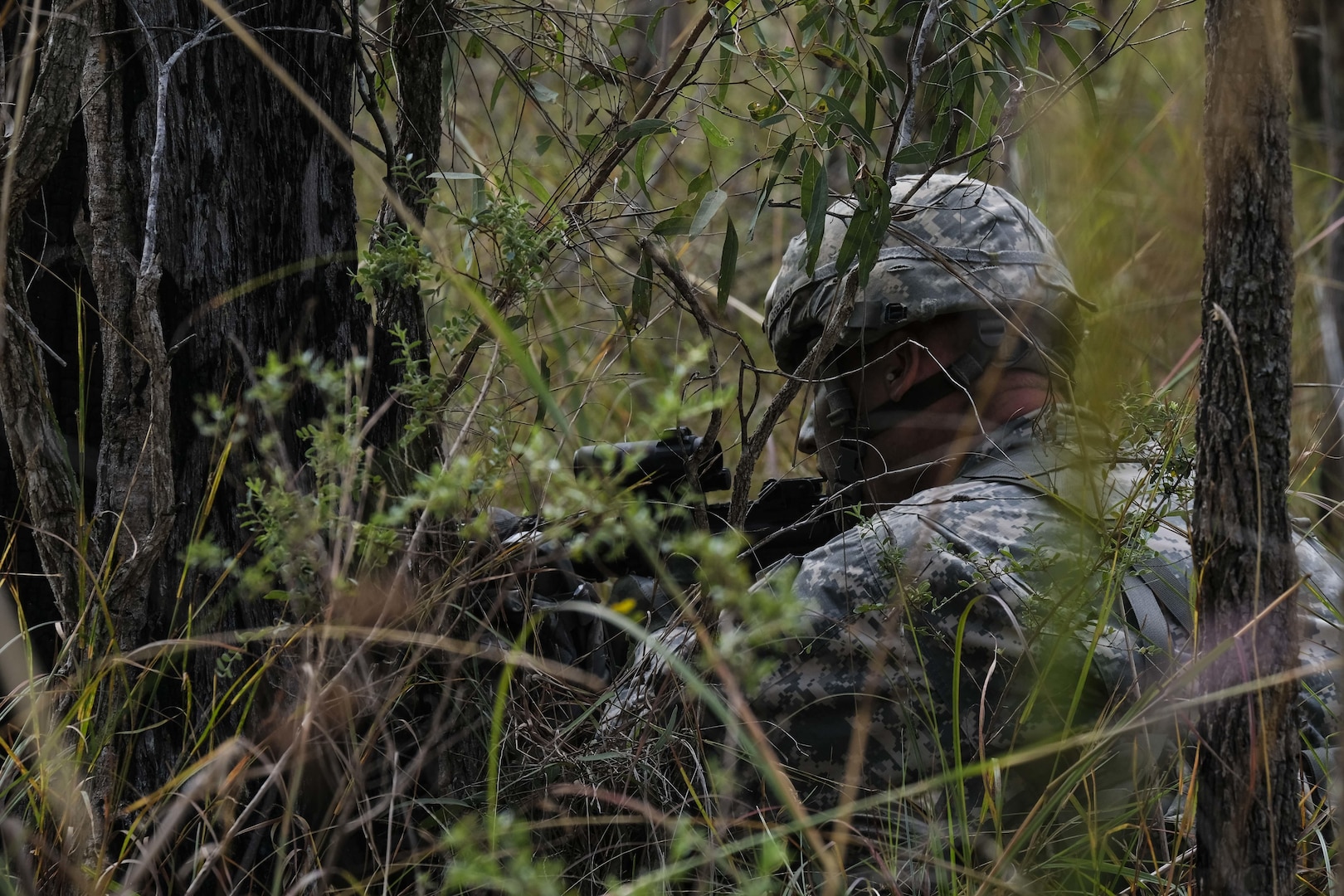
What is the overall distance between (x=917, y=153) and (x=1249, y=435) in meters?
0.74

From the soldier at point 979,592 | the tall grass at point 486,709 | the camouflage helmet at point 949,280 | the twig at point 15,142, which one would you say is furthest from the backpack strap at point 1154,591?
the twig at point 15,142

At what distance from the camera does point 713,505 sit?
2154 millimetres

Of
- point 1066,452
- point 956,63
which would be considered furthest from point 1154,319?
point 956,63

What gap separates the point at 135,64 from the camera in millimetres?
1601

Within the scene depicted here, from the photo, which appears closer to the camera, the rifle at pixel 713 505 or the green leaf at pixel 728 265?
the green leaf at pixel 728 265

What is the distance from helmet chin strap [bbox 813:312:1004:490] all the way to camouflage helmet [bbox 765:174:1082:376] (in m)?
0.02

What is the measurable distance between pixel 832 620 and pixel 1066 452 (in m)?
0.58

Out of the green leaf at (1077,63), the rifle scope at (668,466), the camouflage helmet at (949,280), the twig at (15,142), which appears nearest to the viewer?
the twig at (15,142)

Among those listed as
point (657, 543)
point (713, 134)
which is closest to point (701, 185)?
point (713, 134)

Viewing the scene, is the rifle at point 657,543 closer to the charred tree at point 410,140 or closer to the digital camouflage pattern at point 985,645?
the digital camouflage pattern at point 985,645

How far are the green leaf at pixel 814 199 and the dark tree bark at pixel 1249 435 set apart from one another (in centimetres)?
55

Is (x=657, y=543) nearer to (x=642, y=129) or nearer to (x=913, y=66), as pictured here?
(x=642, y=129)

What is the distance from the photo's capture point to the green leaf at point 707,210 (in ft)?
5.45

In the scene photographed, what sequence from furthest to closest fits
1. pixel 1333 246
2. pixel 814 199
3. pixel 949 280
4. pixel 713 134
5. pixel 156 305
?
pixel 1333 246 < pixel 949 280 < pixel 713 134 < pixel 814 199 < pixel 156 305
